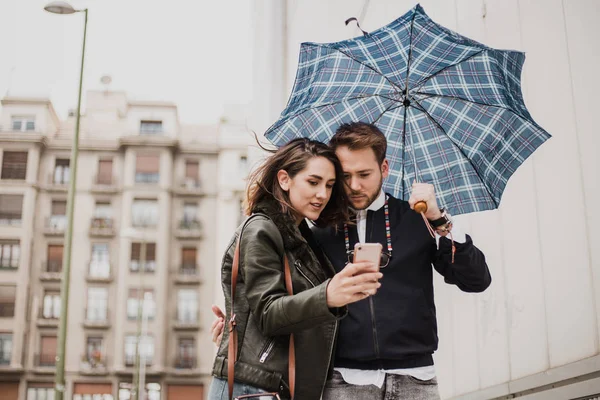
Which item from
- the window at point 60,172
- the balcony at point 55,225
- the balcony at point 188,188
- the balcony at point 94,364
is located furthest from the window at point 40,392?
the balcony at point 188,188

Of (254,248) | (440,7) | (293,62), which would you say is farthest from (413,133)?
(293,62)

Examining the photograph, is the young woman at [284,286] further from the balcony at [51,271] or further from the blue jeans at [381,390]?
the balcony at [51,271]

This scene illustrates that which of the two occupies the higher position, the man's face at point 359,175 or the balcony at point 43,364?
the man's face at point 359,175

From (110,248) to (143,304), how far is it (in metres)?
4.26

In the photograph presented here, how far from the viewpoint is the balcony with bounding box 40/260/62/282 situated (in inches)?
1671

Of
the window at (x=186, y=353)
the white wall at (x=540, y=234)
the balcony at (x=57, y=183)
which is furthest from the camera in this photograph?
the balcony at (x=57, y=183)

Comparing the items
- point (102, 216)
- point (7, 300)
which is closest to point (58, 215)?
point (102, 216)

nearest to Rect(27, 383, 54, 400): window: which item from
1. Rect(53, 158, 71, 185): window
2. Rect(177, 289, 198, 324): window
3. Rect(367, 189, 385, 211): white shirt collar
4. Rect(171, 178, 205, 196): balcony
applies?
Rect(177, 289, 198, 324): window

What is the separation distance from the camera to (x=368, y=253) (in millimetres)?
2045

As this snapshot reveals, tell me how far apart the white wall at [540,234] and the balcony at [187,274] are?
129ft

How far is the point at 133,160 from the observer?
4447 cm

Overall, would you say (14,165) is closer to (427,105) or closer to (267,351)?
(427,105)

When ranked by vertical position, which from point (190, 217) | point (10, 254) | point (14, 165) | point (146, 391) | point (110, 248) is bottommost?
point (146, 391)

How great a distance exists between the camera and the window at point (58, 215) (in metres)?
43.8
